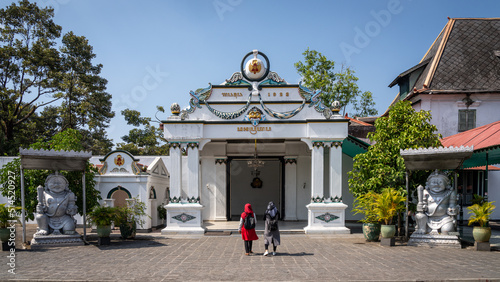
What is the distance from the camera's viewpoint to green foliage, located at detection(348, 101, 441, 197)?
12.9 metres

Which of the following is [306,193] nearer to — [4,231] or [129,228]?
[129,228]

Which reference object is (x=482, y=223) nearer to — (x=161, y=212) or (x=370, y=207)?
(x=370, y=207)

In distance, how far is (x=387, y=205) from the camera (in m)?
11.8

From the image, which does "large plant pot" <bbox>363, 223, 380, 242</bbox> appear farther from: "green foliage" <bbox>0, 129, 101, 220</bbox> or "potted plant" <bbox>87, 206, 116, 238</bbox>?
"green foliage" <bbox>0, 129, 101, 220</bbox>

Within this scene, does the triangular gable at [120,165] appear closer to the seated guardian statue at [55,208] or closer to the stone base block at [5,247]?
the seated guardian statue at [55,208]

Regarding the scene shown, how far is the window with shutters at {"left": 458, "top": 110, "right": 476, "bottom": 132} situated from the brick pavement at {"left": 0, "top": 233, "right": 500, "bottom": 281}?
12.7m

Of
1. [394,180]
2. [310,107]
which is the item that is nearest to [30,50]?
[310,107]

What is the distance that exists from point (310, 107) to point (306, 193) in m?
5.06

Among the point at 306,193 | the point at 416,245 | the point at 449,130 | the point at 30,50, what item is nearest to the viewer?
the point at 416,245

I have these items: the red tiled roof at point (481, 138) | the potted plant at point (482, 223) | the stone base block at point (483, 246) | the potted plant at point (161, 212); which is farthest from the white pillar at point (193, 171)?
the red tiled roof at point (481, 138)

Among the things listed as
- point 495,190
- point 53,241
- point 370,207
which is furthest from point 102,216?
point 495,190

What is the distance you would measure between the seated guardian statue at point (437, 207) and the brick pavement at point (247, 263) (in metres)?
0.79

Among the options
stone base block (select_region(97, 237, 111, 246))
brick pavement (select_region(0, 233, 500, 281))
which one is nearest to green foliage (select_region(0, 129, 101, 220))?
stone base block (select_region(97, 237, 111, 246))

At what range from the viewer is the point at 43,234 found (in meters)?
11.7
